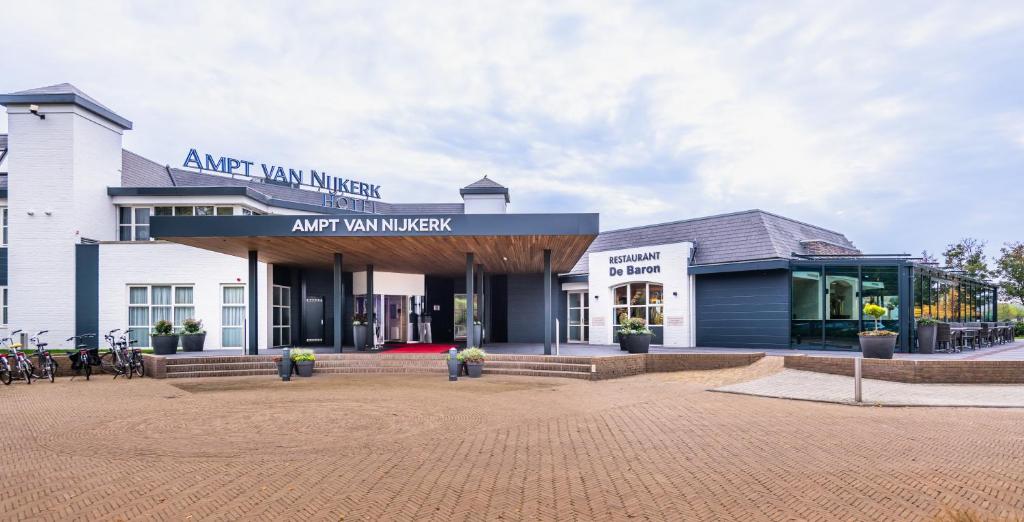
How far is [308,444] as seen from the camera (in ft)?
25.3

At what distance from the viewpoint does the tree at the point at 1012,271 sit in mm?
31484

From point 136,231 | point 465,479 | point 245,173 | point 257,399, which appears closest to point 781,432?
point 465,479

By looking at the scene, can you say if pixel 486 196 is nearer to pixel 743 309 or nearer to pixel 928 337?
pixel 743 309

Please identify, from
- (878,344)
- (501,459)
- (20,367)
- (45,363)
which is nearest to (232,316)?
(45,363)

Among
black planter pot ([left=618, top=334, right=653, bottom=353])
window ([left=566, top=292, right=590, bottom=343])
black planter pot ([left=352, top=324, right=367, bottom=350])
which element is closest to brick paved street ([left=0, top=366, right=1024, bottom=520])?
black planter pot ([left=618, top=334, right=653, bottom=353])

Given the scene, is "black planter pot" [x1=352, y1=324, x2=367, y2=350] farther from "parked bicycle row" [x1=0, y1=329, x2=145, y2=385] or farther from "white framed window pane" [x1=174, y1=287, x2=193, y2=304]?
"white framed window pane" [x1=174, y1=287, x2=193, y2=304]

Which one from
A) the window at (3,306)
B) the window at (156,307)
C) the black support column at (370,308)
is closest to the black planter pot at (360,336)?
the black support column at (370,308)

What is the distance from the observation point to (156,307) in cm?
2119

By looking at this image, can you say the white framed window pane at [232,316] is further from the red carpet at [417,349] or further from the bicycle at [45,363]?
the bicycle at [45,363]

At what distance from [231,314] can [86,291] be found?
4.79m

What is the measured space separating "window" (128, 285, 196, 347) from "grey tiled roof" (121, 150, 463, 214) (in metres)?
5.43

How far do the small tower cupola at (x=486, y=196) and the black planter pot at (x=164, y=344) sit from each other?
555 inches

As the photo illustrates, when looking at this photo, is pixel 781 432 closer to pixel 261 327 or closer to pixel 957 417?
pixel 957 417

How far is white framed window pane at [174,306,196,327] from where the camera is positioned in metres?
21.2
